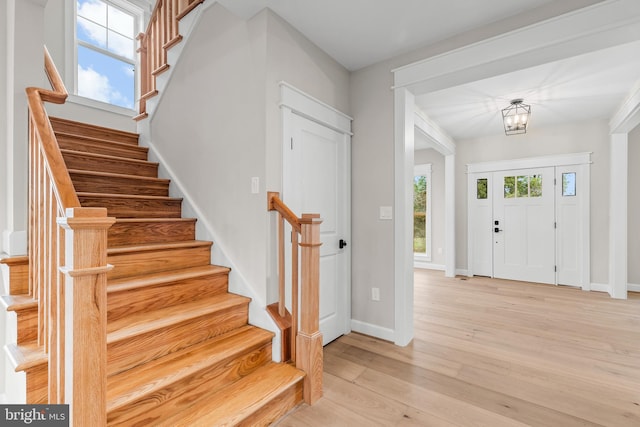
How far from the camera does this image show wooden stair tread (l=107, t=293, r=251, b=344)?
158cm

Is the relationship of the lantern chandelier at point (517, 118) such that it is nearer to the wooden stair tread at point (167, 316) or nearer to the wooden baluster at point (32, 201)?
the wooden stair tread at point (167, 316)

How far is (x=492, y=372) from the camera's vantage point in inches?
87.4

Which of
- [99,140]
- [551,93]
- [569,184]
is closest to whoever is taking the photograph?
[99,140]

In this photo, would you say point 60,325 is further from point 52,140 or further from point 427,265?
point 427,265

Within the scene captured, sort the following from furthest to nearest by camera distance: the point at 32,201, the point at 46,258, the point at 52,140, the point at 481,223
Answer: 1. the point at 481,223
2. the point at 32,201
3. the point at 52,140
4. the point at 46,258

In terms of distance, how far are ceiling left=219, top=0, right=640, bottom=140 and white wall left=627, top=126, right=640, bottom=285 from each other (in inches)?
29.2

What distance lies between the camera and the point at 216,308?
1967 millimetres

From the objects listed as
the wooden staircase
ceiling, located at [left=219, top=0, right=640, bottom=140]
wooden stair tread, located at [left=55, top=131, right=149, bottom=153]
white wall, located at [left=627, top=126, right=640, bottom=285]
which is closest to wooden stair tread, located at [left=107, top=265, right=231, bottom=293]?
the wooden staircase

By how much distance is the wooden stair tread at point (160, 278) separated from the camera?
179 centimetres

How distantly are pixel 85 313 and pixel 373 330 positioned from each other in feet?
7.69

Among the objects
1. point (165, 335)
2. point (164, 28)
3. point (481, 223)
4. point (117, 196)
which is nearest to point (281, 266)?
point (165, 335)

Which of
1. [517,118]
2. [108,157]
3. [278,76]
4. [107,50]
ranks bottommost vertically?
[108,157]

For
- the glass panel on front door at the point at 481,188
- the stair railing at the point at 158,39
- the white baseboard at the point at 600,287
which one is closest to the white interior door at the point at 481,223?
the glass panel on front door at the point at 481,188

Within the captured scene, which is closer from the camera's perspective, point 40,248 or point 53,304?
point 53,304
